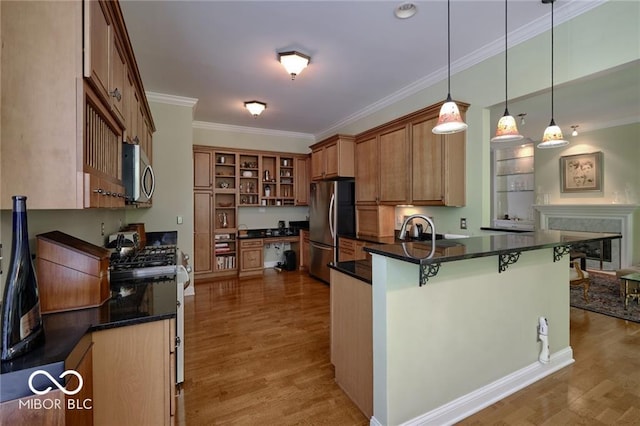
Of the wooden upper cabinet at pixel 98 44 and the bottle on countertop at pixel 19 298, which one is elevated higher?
the wooden upper cabinet at pixel 98 44

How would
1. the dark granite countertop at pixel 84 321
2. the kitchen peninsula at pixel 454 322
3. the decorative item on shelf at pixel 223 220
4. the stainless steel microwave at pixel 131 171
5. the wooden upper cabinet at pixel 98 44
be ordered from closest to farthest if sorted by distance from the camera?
the dark granite countertop at pixel 84 321 < the wooden upper cabinet at pixel 98 44 < the kitchen peninsula at pixel 454 322 < the stainless steel microwave at pixel 131 171 < the decorative item on shelf at pixel 223 220

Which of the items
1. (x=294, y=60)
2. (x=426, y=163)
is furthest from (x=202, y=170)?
(x=426, y=163)

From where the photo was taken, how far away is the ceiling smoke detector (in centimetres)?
229

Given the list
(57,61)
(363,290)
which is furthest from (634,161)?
(57,61)

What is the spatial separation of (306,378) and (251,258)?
11.6 feet

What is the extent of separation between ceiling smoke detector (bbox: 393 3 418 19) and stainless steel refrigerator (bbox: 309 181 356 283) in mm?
2666

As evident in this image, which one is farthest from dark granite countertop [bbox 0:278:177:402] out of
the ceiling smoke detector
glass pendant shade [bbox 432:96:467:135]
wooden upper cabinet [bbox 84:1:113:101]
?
the ceiling smoke detector

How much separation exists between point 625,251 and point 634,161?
1626 millimetres

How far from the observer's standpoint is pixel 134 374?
4.42ft

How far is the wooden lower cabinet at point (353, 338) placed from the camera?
1.85 meters

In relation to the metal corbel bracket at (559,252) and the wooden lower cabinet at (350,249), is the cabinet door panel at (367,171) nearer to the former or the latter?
the wooden lower cabinet at (350,249)

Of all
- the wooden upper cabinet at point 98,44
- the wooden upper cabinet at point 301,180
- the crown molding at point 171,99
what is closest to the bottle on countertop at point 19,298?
the wooden upper cabinet at point 98,44

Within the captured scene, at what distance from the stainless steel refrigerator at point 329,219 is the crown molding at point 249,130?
5.29 feet

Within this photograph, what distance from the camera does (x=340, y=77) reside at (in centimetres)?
357
